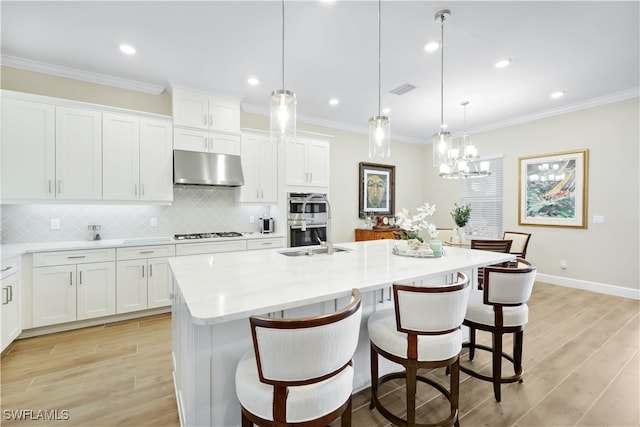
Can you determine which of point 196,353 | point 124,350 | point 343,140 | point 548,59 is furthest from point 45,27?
point 548,59

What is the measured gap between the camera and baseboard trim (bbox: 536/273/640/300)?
412cm

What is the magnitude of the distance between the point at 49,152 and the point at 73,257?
3.78 ft

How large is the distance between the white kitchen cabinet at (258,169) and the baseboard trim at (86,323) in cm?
181

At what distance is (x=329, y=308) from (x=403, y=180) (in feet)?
17.8

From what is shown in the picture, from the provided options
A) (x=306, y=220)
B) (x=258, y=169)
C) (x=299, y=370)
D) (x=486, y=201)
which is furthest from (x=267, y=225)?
(x=486, y=201)

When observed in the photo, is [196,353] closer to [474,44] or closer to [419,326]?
[419,326]

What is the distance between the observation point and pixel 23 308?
112 inches

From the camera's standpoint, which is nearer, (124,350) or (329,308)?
(329,308)

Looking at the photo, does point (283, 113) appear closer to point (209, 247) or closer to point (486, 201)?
point (209, 247)

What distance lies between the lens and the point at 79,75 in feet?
11.2

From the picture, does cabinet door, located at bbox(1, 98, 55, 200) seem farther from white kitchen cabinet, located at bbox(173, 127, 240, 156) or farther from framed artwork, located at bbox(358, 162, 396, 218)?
framed artwork, located at bbox(358, 162, 396, 218)

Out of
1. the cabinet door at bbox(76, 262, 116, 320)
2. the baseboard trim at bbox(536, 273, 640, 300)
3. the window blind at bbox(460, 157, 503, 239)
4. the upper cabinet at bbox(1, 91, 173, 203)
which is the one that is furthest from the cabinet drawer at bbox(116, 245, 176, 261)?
the baseboard trim at bbox(536, 273, 640, 300)

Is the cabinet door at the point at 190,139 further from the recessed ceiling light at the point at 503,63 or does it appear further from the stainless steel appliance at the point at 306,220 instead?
the recessed ceiling light at the point at 503,63

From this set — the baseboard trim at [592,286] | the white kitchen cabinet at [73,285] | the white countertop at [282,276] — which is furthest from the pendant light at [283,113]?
the baseboard trim at [592,286]
